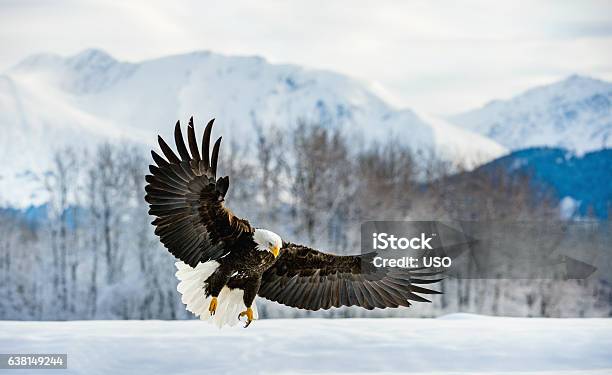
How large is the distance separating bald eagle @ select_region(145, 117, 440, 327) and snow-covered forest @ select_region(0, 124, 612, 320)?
42.9ft

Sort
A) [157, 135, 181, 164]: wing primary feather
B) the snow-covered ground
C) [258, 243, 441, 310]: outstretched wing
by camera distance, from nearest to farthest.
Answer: [157, 135, 181, 164]: wing primary feather, [258, 243, 441, 310]: outstretched wing, the snow-covered ground

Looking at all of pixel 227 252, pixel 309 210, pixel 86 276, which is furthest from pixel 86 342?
pixel 86 276

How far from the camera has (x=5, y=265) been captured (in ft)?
76.0

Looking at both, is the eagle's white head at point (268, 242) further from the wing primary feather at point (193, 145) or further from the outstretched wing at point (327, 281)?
the outstretched wing at point (327, 281)

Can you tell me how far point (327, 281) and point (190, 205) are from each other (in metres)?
1.07

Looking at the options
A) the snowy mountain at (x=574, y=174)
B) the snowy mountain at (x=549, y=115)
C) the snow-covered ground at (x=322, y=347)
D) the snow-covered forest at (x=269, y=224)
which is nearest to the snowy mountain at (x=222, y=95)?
the snowy mountain at (x=549, y=115)

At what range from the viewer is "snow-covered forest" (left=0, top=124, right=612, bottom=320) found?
21.0 m

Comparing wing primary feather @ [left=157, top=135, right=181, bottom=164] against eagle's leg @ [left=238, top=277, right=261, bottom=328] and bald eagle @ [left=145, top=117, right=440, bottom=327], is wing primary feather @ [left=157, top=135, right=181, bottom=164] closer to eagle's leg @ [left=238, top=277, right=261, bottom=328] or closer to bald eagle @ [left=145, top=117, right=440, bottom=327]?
bald eagle @ [left=145, top=117, right=440, bottom=327]

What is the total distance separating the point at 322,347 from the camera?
6438 mm

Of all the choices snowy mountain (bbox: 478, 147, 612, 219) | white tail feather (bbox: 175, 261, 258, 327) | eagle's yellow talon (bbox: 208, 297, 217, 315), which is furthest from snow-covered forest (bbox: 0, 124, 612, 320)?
eagle's yellow talon (bbox: 208, 297, 217, 315)

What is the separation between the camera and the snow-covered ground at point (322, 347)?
5988 mm

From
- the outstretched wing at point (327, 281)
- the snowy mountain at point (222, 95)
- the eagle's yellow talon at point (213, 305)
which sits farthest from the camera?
the snowy mountain at point (222, 95)

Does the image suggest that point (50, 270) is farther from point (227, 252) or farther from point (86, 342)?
point (227, 252)

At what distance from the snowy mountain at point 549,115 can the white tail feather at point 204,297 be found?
5205 inches
